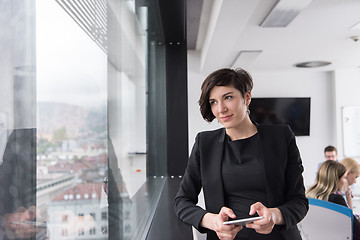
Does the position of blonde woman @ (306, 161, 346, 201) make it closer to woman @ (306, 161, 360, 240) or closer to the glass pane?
woman @ (306, 161, 360, 240)

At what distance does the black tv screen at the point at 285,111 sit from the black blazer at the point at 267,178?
5.65 meters

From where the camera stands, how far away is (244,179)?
104 centimetres

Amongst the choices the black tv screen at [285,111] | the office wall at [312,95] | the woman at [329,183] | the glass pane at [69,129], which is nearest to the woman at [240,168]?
the glass pane at [69,129]

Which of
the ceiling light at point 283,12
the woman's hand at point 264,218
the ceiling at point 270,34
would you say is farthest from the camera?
the ceiling at point 270,34

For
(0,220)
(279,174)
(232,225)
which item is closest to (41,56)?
(0,220)

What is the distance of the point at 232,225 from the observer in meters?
0.91

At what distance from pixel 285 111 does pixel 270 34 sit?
279 centimetres

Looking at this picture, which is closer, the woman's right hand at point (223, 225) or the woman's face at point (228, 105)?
the woman's right hand at point (223, 225)

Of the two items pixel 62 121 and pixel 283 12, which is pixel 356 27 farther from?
pixel 62 121

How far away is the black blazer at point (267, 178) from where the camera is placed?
3.30 feet

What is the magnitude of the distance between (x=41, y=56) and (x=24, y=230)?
0.24 metres

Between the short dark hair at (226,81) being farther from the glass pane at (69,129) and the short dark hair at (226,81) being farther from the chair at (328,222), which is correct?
the chair at (328,222)

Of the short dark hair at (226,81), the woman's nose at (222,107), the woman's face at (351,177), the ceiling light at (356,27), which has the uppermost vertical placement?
the ceiling light at (356,27)

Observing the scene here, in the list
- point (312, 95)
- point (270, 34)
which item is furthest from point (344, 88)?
point (270, 34)
